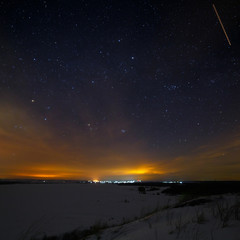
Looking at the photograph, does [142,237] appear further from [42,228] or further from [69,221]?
[69,221]

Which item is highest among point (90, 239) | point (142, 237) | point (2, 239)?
point (142, 237)

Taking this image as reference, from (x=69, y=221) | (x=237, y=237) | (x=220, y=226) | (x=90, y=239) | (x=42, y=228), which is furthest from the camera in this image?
(x=69, y=221)

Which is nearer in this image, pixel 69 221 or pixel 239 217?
pixel 239 217

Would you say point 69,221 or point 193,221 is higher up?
point 193,221

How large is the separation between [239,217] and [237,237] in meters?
1.03

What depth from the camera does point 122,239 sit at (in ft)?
11.2

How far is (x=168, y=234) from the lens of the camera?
10.3 feet

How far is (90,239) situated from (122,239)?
47.4 inches

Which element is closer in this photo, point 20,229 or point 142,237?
point 142,237

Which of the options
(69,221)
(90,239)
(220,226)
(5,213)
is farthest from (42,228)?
(220,226)

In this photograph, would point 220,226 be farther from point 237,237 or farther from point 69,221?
point 69,221

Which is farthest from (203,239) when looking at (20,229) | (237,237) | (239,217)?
(20,229)

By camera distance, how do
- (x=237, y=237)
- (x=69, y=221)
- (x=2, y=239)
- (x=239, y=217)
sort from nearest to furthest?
(x=237, y=237)
(x=239, y=217)
(x=2, y=239)
(x=69, y=221)

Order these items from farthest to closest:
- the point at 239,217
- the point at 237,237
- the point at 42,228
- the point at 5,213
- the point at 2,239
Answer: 1. the point at 5,213
2. the point at 42,228
3. the point at 2,239
4. the point at 239,217
5. the point at 237,237
